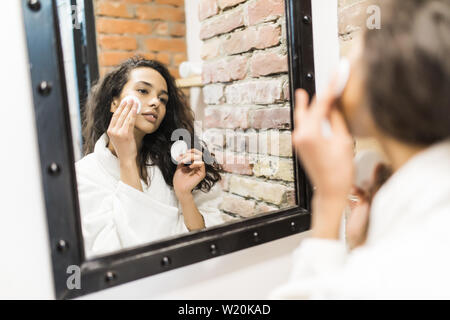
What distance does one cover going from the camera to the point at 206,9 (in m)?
0.77

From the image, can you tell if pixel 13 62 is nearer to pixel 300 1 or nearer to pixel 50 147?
pixel 50 147

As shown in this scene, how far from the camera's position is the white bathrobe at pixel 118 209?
1.83 feet

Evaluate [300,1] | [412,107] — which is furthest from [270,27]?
[412,107]

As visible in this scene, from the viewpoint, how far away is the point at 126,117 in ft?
2.17

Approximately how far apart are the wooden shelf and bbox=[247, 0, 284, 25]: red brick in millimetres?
168

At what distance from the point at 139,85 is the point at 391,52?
471mm

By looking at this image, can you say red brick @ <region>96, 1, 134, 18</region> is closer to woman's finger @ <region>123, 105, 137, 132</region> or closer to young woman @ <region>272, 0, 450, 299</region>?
woman's finger @ <region>123, 105, 137, 132</region>

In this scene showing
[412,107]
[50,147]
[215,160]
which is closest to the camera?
[412,107]

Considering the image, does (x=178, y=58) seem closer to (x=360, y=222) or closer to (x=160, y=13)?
(x=160, y=13)

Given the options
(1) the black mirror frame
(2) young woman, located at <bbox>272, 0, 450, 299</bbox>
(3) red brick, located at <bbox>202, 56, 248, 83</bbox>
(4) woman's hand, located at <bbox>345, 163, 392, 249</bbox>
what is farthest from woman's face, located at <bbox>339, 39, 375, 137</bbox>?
(3) red brick, located at <bbox>202, 56, 248, 83</bbox>

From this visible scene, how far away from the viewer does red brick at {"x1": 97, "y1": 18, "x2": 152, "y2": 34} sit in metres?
0.67

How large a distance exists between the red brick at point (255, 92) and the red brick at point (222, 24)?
120 mm

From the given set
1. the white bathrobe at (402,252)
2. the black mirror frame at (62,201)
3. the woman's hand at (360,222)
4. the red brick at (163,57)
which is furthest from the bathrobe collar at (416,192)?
the red brick at (163,57)

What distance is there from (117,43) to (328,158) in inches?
19.0
